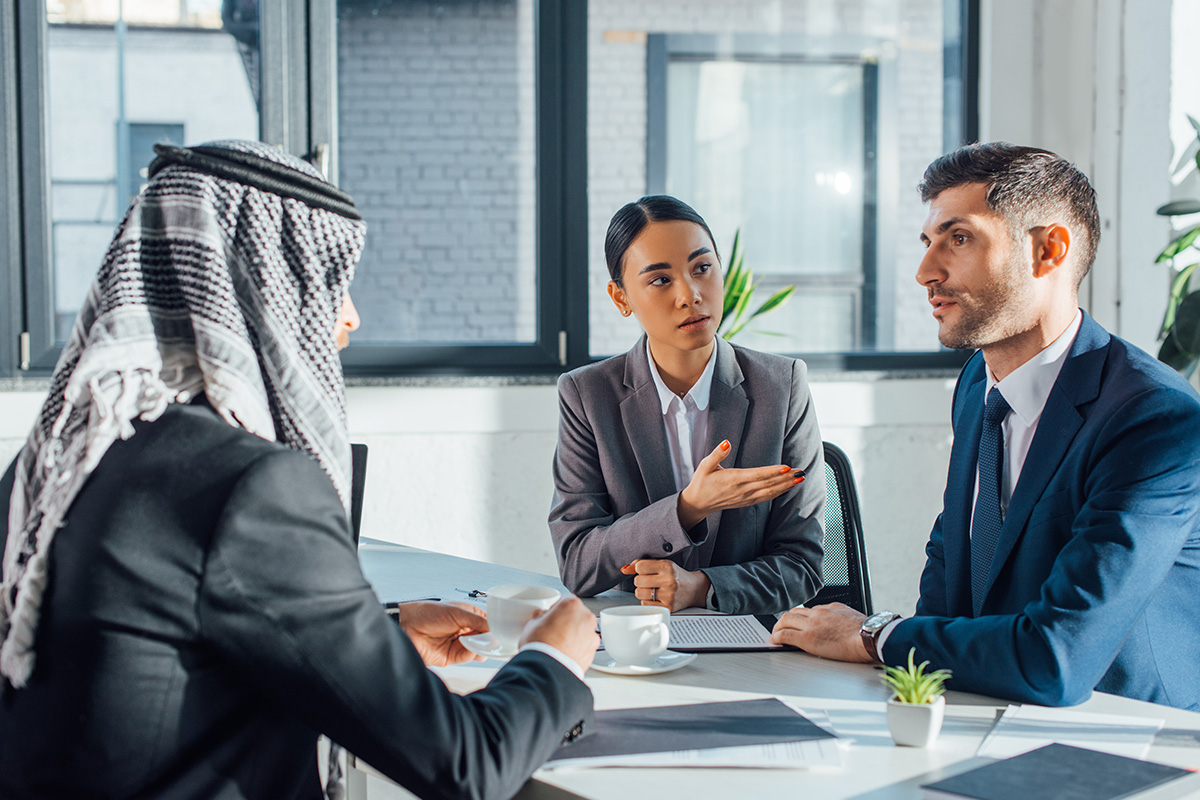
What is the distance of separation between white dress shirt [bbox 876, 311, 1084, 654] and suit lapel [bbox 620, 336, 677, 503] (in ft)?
2.17

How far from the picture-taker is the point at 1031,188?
1665 mm

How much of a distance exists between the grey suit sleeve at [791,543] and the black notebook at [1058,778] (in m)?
0.77

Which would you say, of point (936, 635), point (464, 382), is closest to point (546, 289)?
point (464, 382)

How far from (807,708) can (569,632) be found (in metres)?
0.32

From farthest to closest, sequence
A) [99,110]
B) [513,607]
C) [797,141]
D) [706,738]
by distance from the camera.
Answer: [797,141], [99,110], [513,607], [706,738]

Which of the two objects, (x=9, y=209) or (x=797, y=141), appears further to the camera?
(x=797, y=141)

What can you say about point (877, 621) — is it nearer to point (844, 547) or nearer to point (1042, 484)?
point (1042, 484)

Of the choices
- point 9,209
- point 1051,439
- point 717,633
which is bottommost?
point 717,633

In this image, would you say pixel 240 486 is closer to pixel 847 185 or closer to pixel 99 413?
pixel 99 413

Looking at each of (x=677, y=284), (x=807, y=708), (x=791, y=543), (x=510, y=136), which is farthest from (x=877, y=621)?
(x=510, y=136)

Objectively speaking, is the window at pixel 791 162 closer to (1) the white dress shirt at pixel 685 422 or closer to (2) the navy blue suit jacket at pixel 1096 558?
(1) the white dress shirt at pixel 685 422

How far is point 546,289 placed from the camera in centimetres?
378

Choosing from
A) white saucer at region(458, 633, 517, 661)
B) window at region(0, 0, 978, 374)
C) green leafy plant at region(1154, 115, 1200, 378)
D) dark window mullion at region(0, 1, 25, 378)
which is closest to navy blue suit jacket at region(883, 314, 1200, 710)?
white saucer at region(458, 633, 517, 661)

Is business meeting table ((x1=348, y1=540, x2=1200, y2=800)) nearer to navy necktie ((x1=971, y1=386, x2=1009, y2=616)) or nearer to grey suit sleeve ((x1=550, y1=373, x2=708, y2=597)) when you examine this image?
navy necktie ((x1=971, y1=386, x2=1009, y2=616))
